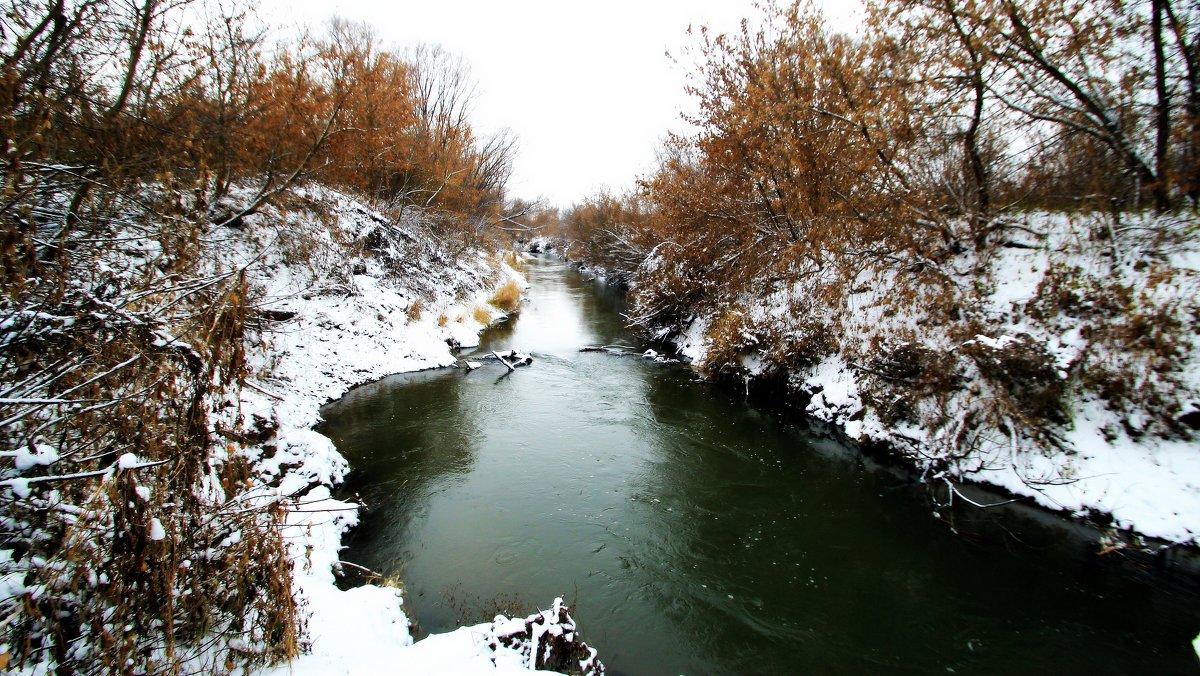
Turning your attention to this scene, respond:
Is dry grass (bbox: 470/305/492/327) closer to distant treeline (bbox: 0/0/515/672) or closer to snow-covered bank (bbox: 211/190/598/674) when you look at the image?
snow-covered bank (bbox: 211/190/598/674)

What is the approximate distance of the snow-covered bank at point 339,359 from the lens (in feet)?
13.8

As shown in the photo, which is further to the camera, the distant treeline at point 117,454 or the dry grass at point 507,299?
the dry grass at point 507,299

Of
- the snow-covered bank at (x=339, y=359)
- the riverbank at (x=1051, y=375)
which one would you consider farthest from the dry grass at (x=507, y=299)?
the riverbank at (x=1051, y=375)

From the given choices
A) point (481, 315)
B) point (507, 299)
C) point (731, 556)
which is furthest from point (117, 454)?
point (507, 299)

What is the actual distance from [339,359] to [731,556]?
11145 millimetres

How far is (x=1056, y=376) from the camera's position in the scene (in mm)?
7855

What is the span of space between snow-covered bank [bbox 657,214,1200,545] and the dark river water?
0.72 metres

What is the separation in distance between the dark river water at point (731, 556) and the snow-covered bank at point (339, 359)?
748mm

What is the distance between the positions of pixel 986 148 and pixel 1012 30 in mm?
2370

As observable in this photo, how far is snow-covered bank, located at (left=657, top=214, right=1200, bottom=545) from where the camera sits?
22.6 feet

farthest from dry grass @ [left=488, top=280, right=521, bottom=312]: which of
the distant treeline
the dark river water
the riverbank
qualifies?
the distant treeline

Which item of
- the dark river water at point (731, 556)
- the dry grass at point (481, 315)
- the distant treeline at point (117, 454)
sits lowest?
the dark river water at point (731, 556)

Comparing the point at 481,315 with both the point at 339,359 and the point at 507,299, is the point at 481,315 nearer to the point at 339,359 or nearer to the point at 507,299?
the point at 507,299

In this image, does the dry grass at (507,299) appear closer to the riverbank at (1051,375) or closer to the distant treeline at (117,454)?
the riverbank at (1051,375)
